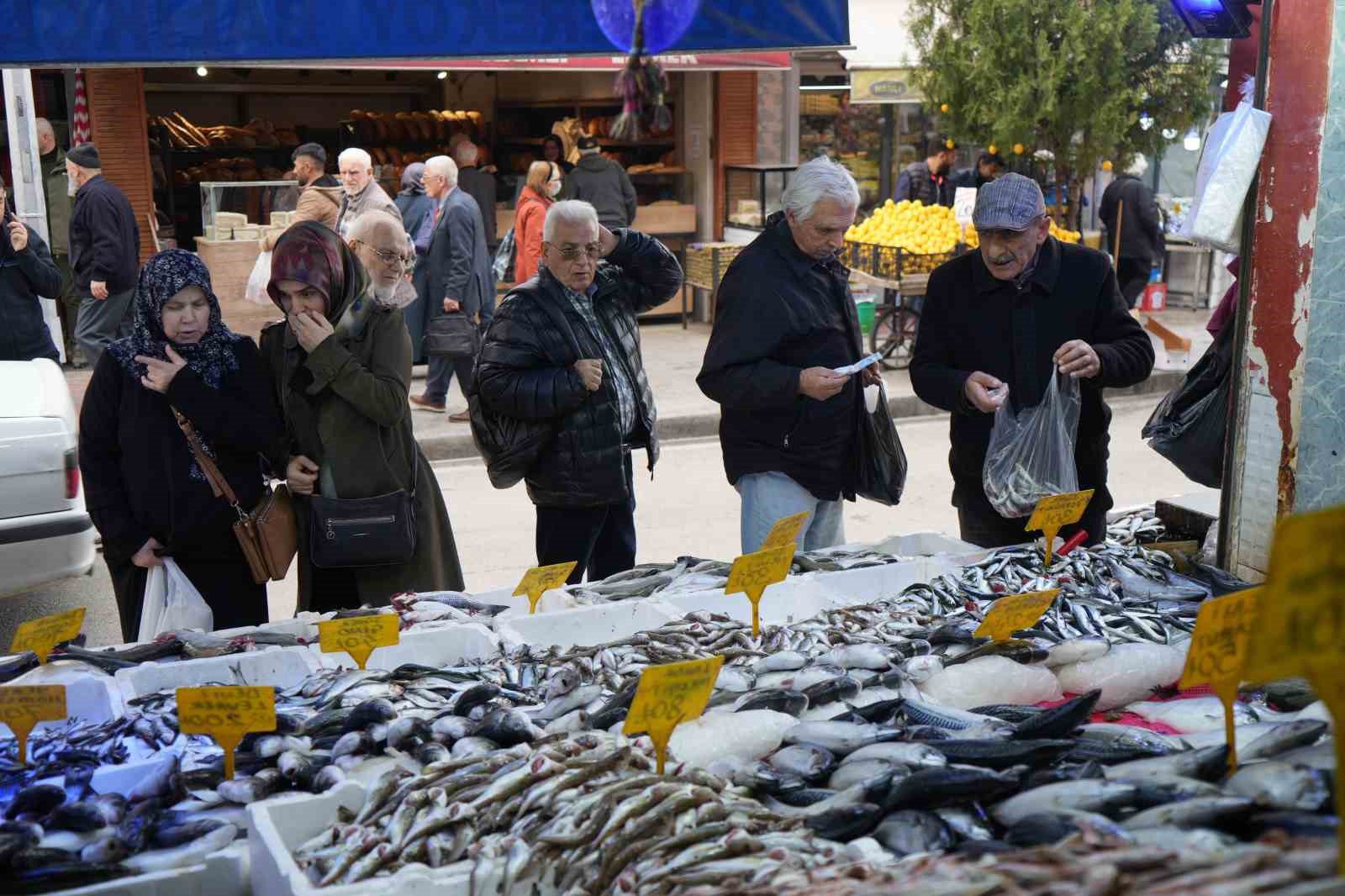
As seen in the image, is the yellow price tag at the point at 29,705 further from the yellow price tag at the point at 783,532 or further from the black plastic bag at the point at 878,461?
the black plastic bag at the point at 878,461

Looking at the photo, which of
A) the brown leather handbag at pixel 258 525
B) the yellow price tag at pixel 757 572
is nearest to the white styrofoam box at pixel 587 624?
the yellow price tag at pixel 757 572

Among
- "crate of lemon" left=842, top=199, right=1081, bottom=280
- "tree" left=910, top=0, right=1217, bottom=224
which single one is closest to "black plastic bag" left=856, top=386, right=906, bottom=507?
"crate of lemon" left=842, top=199, right=1081, bottom=280

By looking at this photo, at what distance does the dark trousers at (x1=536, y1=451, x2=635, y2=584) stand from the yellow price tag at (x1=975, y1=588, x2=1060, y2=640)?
6.03 ft

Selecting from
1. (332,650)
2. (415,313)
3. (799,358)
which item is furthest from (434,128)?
(332,650)

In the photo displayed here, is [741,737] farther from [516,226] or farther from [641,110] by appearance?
[516,226]

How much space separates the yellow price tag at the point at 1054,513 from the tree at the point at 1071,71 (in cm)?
732

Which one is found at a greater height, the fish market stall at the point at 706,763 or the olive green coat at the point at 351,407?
the olive green coat at the point at 351,407

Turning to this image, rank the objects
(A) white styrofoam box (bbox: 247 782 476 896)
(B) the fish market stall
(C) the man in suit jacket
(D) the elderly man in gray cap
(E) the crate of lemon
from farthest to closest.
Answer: (E) the crate of lemon
(C) the man in suit jacket
(D) the elderly man in gray cap
(A) white styrofoam box (bbox: 247 782 476 896)
(B) the fish market stall

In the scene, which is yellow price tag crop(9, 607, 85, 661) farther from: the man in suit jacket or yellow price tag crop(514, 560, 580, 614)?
the man in suit jacket

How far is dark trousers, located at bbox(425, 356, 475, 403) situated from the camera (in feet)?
33.4

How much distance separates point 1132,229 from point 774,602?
9.93m

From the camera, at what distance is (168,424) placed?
13.9ft

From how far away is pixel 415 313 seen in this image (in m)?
10.9

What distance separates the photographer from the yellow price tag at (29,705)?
2.89 m
